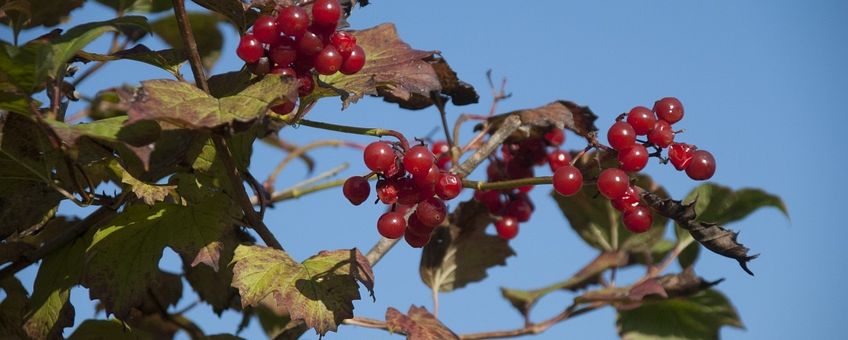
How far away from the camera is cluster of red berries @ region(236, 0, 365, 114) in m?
1.25

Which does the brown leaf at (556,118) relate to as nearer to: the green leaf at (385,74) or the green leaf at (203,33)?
the green leaf at (385,74)

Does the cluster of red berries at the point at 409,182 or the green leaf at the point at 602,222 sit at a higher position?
the green leaf at the point at 602,222

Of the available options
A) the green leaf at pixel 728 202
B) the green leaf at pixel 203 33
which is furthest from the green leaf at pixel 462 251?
the green leaf at pixel 203 33

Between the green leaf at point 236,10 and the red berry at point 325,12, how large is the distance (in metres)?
0.11

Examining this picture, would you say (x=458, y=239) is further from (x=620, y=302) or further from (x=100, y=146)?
(x=100, y=146)

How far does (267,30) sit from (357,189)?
0.82 ft

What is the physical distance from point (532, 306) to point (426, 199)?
0.77m

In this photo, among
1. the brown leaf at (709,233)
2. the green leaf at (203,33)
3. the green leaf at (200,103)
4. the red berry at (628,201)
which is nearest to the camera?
the green leaf at (200,103)

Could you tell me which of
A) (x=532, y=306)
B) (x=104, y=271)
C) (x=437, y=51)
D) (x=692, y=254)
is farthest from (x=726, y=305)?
(x=104, y=271)

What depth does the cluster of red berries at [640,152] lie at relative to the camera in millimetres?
1381

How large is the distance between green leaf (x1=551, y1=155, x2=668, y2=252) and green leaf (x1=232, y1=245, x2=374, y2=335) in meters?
0.89

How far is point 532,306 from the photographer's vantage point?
80.0 inches

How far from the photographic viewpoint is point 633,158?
1395mm

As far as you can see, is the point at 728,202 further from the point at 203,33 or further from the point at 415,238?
the point at 203,33
